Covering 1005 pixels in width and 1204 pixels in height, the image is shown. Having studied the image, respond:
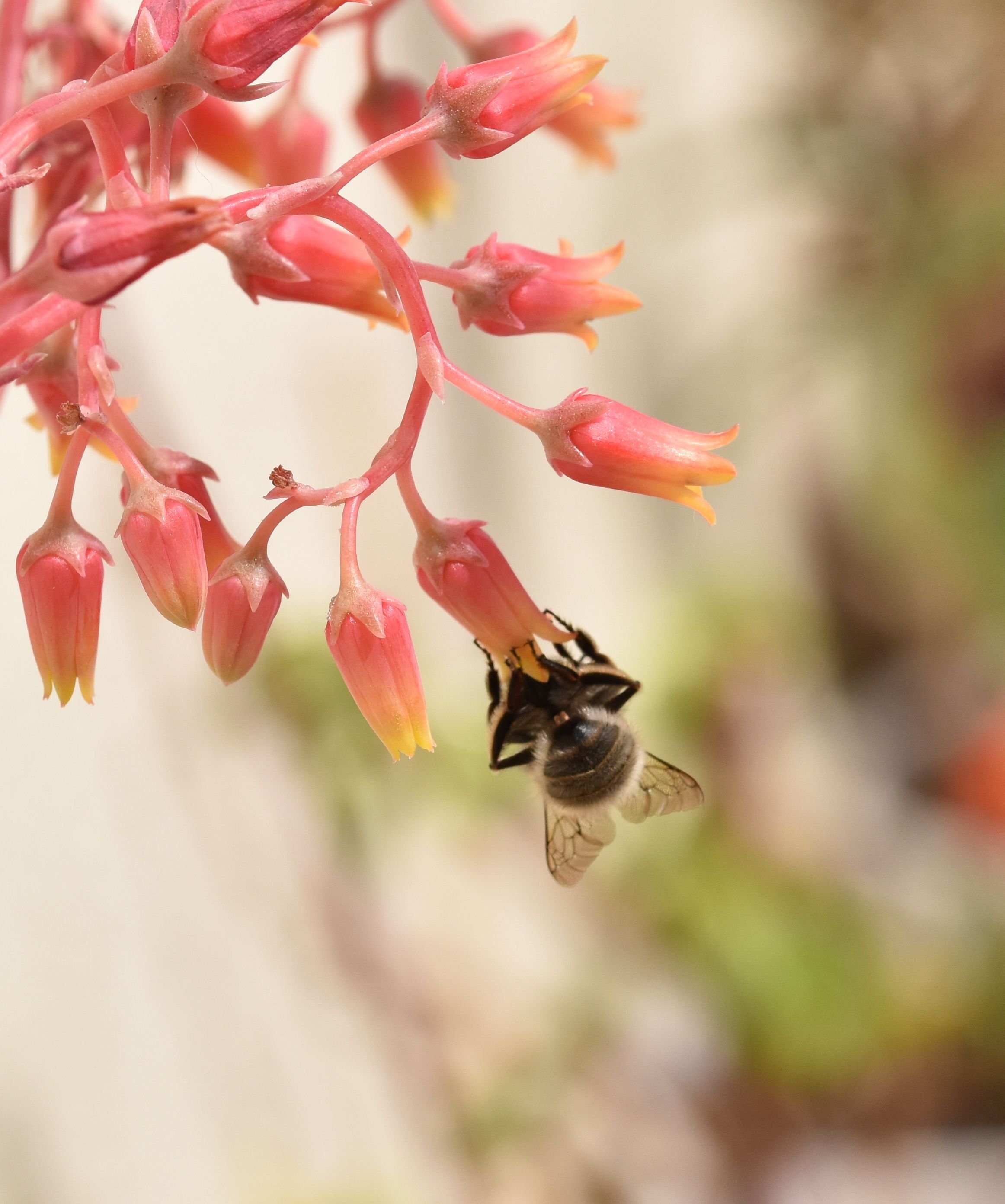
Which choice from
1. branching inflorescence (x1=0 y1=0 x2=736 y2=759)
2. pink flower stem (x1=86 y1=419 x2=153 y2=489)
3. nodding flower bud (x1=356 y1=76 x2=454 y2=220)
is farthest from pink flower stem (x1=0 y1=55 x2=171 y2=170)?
nodding flower bud (x1=356 y1=76 x2=454 y2=220)

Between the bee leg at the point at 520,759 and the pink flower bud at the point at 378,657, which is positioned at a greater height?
the bee leg at the point at 520,759

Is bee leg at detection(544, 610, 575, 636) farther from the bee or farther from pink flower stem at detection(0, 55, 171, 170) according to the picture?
pink flower stem at detection(0, 55, 171, 170)

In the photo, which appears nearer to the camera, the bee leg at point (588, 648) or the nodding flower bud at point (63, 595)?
the nodding flower bud at point (63, 595)

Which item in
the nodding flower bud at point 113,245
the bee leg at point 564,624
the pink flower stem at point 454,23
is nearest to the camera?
the nodding flower bud at point 113,245

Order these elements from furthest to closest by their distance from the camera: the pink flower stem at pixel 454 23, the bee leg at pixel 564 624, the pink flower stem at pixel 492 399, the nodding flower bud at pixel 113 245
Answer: the pink flower stem at pixel 454 23 < the bee leg at pixel 564 624 < the pink flower stem at pixel 492 399 < the nodding flower bud at pixel 113 245

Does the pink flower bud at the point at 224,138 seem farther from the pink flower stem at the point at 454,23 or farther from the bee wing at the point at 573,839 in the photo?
the bee wing at the point at 573,839

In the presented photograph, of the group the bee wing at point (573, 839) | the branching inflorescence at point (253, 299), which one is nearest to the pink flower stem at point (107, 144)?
the branching inflorescence at point (253, 299)

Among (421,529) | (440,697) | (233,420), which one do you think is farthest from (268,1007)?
(421,529)

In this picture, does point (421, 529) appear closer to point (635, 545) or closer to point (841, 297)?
point (841, 297)
